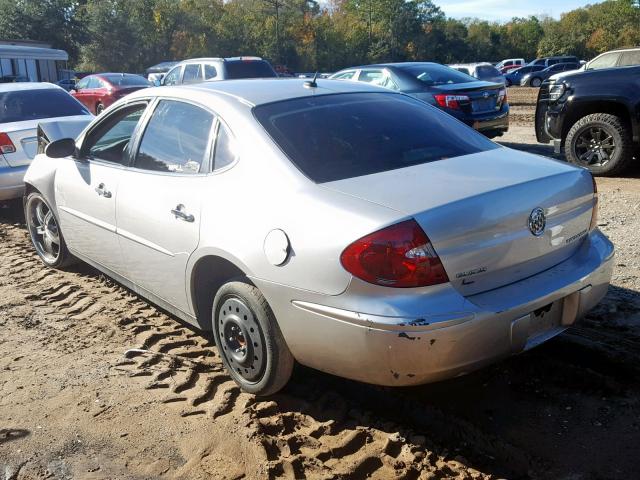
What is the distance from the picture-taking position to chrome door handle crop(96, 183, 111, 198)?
4.29 meters

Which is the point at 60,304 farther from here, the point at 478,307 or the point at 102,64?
the point at 102,64

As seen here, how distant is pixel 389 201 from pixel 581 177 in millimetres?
1163

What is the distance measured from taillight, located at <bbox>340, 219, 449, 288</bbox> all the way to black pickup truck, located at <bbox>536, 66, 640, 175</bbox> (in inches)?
242

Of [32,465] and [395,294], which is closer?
[395,294]

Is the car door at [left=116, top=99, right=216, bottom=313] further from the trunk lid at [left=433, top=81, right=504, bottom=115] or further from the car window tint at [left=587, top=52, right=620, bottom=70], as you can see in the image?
the car window tint at [left=587, top=52, right=620, bottom=70]

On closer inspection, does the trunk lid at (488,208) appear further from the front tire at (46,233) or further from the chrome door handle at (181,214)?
the front tire at (46,233)

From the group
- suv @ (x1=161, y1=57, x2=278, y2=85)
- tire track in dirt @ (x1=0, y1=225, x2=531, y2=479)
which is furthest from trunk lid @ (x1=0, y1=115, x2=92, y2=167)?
suv @ (x1=161, y1=57, x2=278, y2=85)

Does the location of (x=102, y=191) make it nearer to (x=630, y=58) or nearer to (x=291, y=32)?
(x=630, y=58)

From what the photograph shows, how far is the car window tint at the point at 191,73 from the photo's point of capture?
49.0ft

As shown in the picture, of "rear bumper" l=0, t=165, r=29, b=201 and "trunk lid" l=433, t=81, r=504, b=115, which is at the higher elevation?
"trunk lid" l=433, t=81, r=504, b=115

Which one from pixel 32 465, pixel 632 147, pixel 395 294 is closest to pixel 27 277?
pixel 32 465

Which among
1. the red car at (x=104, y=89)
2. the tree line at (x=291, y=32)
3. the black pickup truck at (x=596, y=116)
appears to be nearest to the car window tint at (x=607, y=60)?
the black pickup truck at (x=596, y=116)

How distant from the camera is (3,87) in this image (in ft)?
27.9

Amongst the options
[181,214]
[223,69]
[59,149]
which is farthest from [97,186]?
[223,69]
